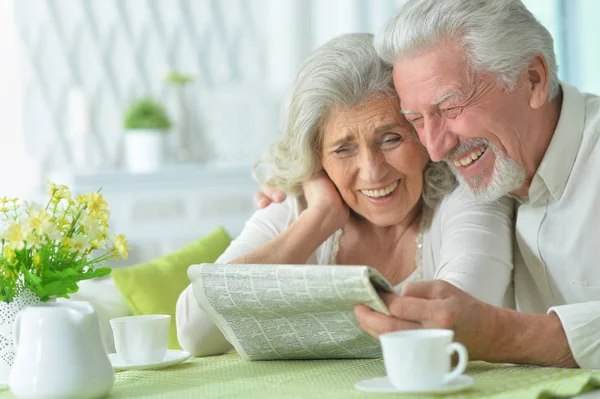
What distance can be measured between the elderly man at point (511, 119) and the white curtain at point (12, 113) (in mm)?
3076

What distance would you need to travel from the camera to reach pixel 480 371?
1.43m

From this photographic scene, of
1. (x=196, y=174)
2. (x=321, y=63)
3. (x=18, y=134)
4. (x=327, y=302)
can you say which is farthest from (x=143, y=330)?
(x=18, y=134)

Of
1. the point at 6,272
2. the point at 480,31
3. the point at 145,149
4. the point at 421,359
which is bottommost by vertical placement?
the point at 145,149

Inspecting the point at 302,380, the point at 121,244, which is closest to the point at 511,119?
the point at 302,380

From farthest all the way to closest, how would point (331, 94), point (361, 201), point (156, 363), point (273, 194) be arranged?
point (273, 194) → point (361, 201) → point (331, 94) → point (156, 363)

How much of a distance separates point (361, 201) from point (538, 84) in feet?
1.58

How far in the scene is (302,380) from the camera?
55.7 inches

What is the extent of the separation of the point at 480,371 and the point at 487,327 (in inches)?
2.9

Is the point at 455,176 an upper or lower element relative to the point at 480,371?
upper

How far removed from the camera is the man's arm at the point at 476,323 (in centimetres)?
139

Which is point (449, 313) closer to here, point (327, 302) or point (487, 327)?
point (487, 327)

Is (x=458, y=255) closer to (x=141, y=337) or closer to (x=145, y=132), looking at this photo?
(x=141, y=337)

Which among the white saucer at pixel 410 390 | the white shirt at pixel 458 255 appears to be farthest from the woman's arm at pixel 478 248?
the white saucer at pixel 410 390

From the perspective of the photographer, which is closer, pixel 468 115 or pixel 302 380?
pixel 302 380
